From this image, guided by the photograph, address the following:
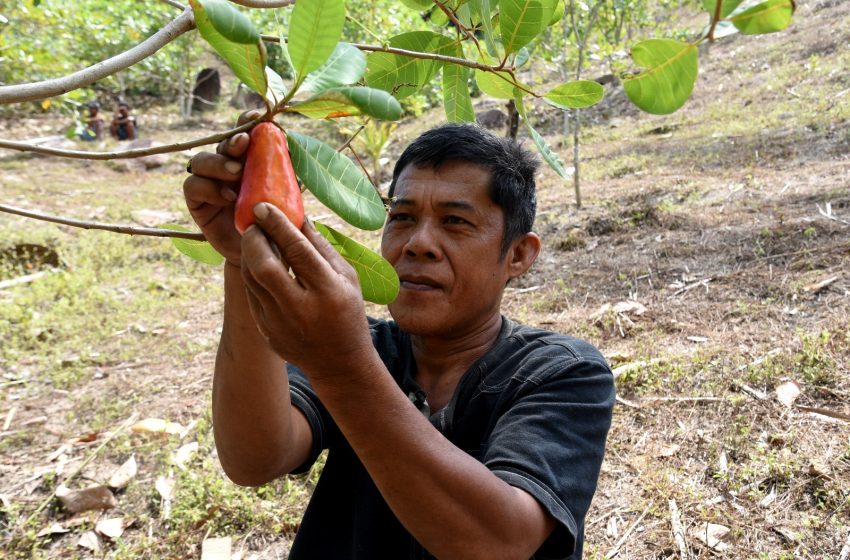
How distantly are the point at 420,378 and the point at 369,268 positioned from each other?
653 millimetres

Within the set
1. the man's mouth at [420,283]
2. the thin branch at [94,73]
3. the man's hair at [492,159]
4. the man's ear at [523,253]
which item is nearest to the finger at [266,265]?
the thin branch at [94,73]

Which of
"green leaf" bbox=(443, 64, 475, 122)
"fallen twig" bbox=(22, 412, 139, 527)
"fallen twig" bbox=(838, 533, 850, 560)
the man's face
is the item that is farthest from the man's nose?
"fallen twig" bbox=(22, 412, 139, 527)

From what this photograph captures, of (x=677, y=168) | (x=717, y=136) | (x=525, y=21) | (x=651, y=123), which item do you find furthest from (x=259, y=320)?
(x=651, y=123)

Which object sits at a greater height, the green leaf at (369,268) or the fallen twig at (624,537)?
the green leaf at (369,268)

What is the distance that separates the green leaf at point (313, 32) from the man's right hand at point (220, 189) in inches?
3.9

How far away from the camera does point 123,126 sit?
12.1m

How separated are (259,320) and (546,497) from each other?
1.70ft

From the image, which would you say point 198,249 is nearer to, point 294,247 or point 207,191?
point 207,191

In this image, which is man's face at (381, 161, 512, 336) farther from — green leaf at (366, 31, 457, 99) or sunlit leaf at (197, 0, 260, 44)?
sunlit leaf at (197, 0, 260, 44)

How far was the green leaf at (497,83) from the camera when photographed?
3.14 feet

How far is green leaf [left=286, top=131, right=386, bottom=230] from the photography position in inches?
29.0

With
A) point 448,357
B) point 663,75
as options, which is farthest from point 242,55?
point 448,357

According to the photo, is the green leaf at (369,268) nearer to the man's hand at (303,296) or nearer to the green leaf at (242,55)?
the man's hand at (303,296)

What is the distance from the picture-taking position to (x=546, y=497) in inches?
39.5
